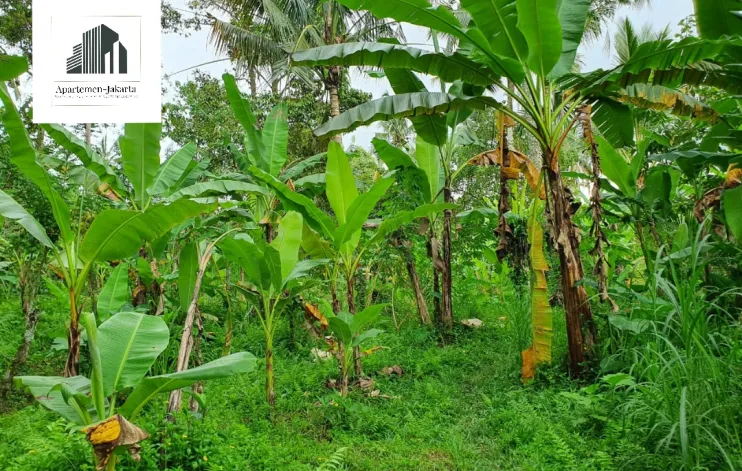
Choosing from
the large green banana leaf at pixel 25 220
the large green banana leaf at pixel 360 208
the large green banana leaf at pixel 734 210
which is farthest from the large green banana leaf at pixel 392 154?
the large green banana leaf at pixel 25 220

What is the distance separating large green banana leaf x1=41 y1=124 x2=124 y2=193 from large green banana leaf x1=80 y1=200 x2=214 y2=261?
194 centimetres

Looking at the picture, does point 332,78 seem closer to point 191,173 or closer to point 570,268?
point 191,173

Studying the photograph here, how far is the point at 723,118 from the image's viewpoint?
15.0 feet

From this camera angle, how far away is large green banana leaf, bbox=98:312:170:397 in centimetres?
257

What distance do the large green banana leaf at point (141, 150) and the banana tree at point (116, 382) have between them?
1.77m

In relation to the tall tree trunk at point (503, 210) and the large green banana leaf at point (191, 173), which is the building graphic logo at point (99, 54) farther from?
the tall tree trunk at point (503, 210)

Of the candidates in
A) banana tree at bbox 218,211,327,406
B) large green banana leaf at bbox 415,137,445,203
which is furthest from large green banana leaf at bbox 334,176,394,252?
large green banana leaf at bbox 415,137,445,203

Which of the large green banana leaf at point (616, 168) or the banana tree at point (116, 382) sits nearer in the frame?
the banana tree at point (116, 382)

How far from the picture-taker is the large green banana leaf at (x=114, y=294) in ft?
12.2

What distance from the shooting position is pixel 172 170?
16.7ft

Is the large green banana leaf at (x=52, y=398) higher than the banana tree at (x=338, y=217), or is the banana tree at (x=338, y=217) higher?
the banana tree at (x=338, y=217)

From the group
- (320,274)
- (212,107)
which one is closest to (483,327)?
(320,274)

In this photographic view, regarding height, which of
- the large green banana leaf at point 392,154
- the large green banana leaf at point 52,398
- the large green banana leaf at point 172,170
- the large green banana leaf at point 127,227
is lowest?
the large green banana leaf at point 52,398
